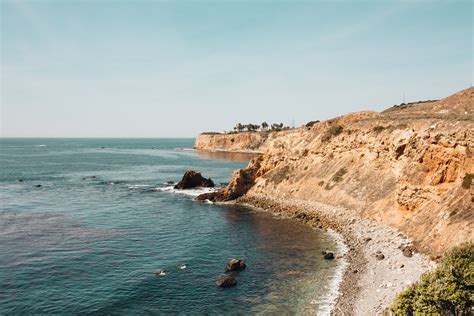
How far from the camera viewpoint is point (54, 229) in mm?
55156

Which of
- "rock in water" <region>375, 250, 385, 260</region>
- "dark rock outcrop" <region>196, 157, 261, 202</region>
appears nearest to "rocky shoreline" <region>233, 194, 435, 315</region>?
"rock in water" <region>375, 250, 385, 260</region>

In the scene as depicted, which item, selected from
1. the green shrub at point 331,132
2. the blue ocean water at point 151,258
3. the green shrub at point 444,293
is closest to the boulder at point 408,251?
the blue ocean water at point 151,258

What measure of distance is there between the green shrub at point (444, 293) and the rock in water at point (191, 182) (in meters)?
71.6

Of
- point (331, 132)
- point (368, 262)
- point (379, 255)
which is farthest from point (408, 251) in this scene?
point (331, 132)

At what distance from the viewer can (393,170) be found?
57.2 m

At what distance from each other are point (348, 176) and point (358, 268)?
96.2 ft

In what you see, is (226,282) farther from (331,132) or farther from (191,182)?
(191,182)

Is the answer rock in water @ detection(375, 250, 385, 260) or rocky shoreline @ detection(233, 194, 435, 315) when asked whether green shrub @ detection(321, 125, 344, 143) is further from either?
rock in water @ detection(375, 250, 385, 260)

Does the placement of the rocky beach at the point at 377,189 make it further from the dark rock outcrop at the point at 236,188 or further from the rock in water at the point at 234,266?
the rock in water at the point at 234,266

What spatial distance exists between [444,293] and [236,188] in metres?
57.6

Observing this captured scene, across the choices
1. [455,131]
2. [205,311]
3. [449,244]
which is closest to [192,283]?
[205,311]

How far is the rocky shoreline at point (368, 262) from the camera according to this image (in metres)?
31.2

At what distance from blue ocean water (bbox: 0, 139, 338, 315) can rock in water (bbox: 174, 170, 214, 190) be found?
15289 mm

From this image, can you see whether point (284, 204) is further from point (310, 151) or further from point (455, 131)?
point (455, 131)
